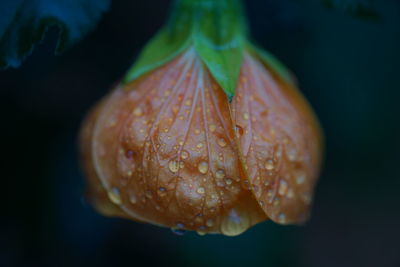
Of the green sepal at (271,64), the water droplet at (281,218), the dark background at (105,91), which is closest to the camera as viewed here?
the water droplet at (281,218)

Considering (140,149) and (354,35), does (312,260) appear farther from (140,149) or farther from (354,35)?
(140,149)

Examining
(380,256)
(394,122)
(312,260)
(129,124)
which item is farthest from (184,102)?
(380,256)

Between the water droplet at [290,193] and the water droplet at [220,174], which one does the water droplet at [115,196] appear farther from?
the water droplet at [290,193]

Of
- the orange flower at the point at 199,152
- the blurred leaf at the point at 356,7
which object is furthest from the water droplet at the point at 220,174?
the blurred leaf at the point at 356,7

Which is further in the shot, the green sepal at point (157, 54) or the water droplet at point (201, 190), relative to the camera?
the green sepal at point (157, 54)

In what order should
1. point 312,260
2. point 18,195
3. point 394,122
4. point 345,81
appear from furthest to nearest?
point 312,260 → point 394,122 → point 345,81 → point 18,195
